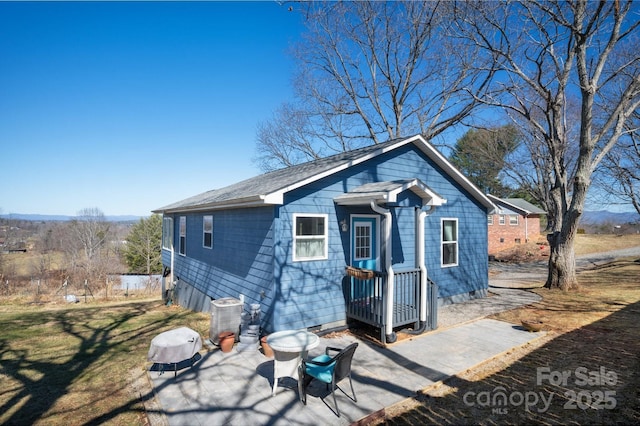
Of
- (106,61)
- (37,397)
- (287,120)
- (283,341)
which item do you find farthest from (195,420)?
(287,120)

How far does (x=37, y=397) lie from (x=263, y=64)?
14.0m

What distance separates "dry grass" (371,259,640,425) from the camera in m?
4.08

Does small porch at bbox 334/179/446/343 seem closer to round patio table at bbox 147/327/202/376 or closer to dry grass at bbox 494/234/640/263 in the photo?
round patio table at bbox 147/327/202/376

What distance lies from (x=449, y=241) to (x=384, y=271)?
14.4 feet

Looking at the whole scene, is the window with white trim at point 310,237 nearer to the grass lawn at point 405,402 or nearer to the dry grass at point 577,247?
the grass lawn at point 405,402

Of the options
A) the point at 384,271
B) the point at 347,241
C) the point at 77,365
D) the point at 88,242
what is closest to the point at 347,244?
the point at 347,241

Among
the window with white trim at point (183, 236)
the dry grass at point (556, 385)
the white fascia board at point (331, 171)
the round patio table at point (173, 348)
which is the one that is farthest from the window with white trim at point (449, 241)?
the window with white trim at point (183, 236)

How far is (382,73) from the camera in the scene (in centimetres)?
1936

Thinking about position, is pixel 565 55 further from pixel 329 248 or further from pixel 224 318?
pixel 224 318

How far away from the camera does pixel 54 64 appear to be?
1107 centimetres

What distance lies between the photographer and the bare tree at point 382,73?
16672mm

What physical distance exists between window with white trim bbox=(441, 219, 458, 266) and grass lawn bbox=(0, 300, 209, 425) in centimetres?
745

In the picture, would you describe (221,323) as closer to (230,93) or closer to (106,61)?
(106,61)

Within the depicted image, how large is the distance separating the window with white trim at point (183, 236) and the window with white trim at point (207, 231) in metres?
2.50
